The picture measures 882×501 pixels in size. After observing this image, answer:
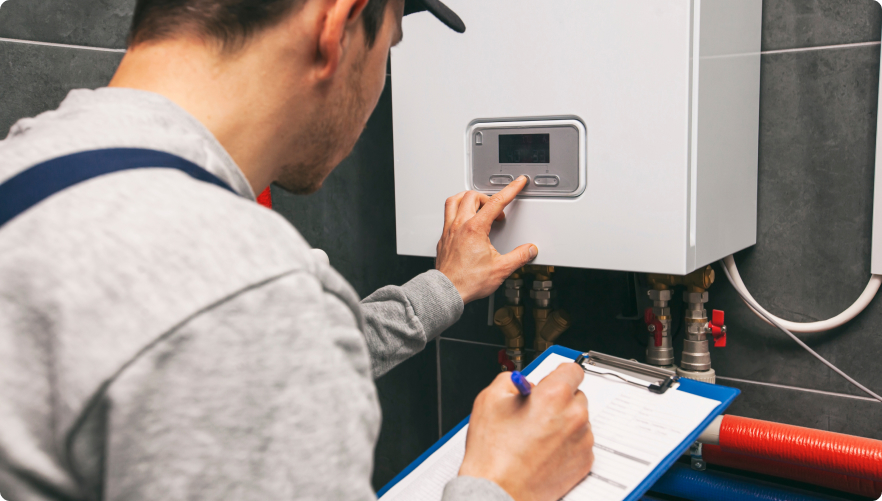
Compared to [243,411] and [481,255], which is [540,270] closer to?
[481,255]

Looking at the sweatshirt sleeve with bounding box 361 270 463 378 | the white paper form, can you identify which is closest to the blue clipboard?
the white paper form

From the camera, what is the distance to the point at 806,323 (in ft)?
3.13

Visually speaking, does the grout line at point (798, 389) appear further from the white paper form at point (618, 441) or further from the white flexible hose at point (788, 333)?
the white paper form at point (618, 441)

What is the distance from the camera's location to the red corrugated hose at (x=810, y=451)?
73 cm

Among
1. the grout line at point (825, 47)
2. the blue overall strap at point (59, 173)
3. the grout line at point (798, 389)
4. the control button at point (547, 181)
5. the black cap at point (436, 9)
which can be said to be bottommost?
the grout line at point (798, 389)

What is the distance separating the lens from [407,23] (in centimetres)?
90

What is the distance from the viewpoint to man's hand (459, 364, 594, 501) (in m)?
0.52

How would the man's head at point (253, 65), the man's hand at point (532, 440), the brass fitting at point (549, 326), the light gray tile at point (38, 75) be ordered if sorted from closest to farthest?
the man's head at point (253, 65), the man's hand at point (532, 440), the light gray tile at point (38, 75), the brass fitting at point (549, 326)

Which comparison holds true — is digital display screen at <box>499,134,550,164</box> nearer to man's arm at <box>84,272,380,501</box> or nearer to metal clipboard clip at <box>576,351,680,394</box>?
metal clipboard clip at <box>576,351,680,394</box>

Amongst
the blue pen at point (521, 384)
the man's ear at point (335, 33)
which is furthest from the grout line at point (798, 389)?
the man's ear at point (335, 33)

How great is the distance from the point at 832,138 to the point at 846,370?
35 centimetres

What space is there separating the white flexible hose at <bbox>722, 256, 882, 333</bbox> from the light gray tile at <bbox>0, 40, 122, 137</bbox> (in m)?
0.97

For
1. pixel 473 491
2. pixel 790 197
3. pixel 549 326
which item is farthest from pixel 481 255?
pixel 790 197

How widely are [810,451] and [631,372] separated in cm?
23
